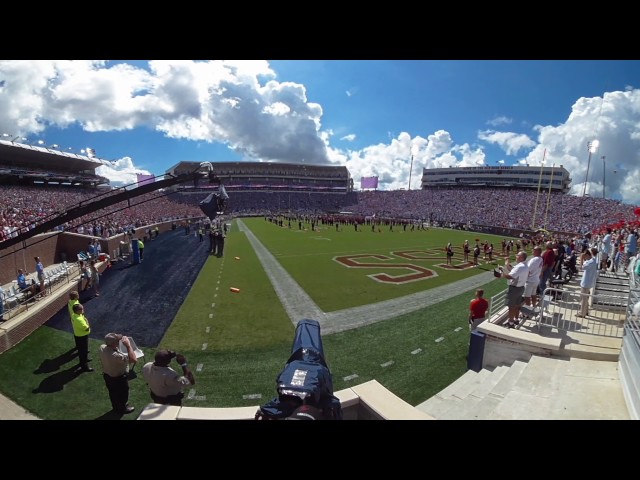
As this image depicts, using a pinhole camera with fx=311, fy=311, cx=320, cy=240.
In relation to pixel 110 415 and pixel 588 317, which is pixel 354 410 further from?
pixel 588 317

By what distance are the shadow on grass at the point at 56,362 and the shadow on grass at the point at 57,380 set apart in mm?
315

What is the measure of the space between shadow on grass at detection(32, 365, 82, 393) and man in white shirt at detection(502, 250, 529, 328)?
9.32 meters

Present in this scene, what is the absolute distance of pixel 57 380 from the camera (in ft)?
19.9

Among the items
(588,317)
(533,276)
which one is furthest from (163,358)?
(588,317)

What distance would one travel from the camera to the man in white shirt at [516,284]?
23.4 ft

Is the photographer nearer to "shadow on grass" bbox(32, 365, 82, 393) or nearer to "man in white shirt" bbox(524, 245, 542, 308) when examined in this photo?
"shadow on grass" bbox(32, 365, 82, 393)

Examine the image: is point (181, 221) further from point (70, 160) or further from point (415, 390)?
point (415, 390)

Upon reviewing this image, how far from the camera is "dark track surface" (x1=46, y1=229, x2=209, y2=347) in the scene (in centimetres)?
885

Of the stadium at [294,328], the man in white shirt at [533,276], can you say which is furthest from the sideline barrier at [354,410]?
the man in white shirt at [533,276]

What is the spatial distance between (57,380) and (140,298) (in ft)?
19.0

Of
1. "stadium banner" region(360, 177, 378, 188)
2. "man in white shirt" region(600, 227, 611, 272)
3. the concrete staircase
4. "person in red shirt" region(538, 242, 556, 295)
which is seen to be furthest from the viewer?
"stadium banner" region(360, 177, 378, 188)

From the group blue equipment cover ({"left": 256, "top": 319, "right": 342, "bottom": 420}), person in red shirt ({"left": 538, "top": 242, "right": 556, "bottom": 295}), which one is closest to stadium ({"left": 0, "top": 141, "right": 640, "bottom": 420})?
person in red shirt ({"left": 538, "top": 242, "right": 556, "bottom": 295})

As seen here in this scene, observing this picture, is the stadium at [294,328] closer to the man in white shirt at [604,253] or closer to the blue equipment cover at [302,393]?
the man in white shirt at [604,253]
